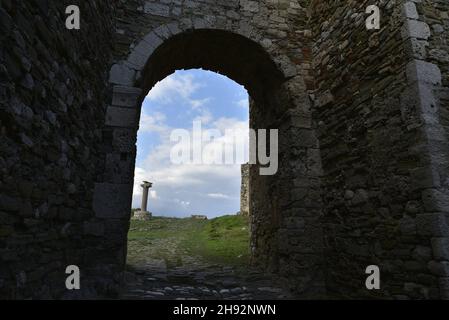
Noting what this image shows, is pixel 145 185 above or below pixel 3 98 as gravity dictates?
above

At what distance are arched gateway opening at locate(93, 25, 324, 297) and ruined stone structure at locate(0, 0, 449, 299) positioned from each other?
21mm

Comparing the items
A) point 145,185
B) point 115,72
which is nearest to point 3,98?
point 115,72

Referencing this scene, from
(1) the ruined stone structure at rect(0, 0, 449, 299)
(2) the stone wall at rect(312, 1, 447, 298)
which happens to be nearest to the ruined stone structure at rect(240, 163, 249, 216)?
(1) the ruined stone structure at rect(0, 0, 449, 299)

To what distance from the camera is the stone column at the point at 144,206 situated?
20427mm

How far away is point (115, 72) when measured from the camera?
4.71m

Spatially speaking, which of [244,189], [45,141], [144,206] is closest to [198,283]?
[45,141]

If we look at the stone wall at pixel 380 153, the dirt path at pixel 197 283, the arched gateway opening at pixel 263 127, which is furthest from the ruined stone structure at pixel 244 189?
the stone wall at pixel 380 153

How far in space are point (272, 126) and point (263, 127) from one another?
18.2 inches

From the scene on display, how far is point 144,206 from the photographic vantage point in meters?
20.9

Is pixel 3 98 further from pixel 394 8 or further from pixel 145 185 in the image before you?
pixel 145 185

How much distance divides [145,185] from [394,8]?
19414 millimetres

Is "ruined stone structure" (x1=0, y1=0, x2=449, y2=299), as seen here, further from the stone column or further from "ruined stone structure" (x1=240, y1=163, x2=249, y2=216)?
the stone column

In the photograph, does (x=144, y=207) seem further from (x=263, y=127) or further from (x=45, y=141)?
(x=45, y=141)

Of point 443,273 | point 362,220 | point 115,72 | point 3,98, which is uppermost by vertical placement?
point 115,72
